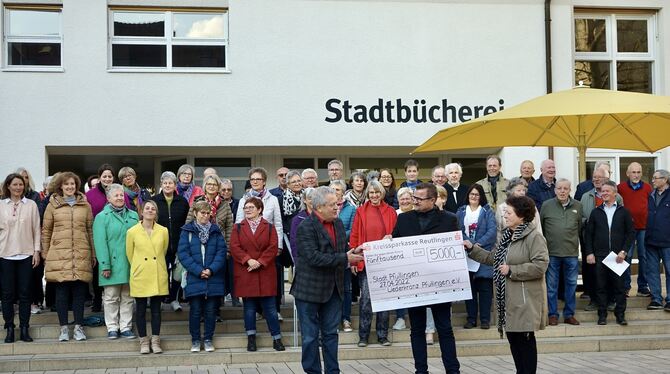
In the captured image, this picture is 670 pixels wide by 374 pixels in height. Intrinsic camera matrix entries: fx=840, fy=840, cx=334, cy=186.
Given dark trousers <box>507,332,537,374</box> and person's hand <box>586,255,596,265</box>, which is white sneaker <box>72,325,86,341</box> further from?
person's hand <box>586,255,596,265</box>

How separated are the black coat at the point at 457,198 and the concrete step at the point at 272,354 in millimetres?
1879

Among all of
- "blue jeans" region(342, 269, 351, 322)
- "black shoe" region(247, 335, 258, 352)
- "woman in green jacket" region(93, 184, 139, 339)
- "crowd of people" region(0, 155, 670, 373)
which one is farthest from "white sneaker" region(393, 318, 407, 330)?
"woman in green jacket" region(93, 184, 139, 339)

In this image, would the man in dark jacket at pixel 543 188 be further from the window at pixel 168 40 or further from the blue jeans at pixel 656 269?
the window at pixel 168 40

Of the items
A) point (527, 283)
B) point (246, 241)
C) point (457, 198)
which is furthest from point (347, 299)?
point (527, 283)

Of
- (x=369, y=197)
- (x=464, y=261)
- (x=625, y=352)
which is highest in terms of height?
(x=369, y=197)

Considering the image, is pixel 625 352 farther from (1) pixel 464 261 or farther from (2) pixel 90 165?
(2) pixel 90 165

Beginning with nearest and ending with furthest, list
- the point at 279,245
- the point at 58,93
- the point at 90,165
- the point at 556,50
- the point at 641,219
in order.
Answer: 1. the point at 279,245
2. the point at 641,219
3. the point at 58,93
4. the point at 556,50
5. the point at 90,165

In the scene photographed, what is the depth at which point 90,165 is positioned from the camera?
1817cm

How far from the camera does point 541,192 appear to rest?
40.2 feet

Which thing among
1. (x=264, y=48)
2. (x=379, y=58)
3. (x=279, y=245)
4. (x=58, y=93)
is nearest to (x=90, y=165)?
(x=58, y=93)

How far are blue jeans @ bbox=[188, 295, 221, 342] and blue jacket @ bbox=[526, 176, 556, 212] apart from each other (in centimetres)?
485

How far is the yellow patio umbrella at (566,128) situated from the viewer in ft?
33.6

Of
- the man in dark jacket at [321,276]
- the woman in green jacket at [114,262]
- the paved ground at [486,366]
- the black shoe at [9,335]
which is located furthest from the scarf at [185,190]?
the man in dark jacket at [321,276]

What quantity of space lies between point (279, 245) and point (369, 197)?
1337mm
